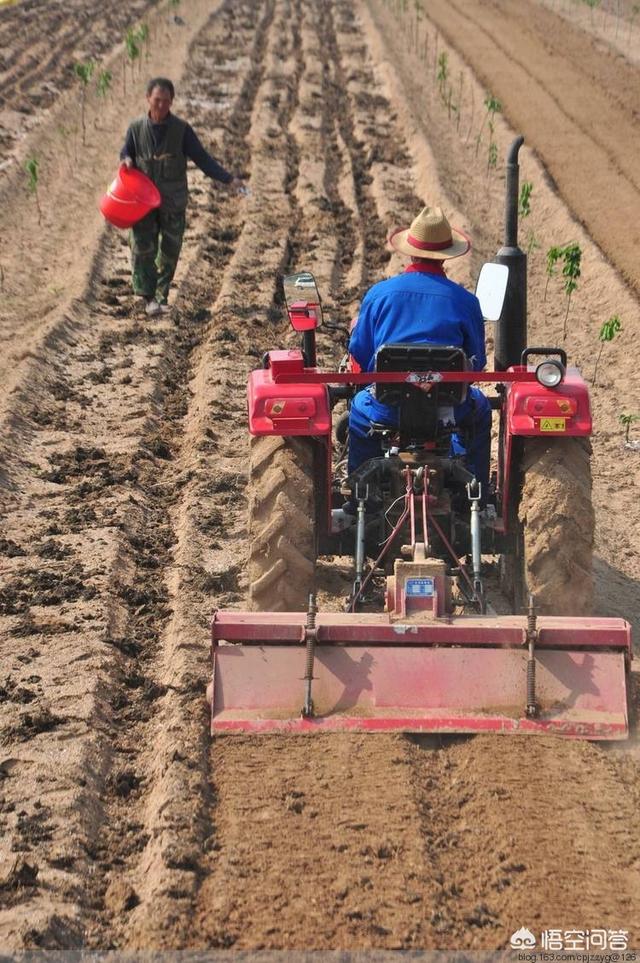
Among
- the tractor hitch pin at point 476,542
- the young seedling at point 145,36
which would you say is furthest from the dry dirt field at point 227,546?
the young seedling at point 145,36

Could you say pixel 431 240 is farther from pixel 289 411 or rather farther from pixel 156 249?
pixel 156 249

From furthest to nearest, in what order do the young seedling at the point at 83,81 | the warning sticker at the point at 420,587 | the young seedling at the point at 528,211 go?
the young seedling at the point at 83,81 → the young seedling at the point at 528,211 → the warning sticker at the point at 420,587

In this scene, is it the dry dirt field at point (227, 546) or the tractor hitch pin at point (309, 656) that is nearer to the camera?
the dry dirt field at point (227, 546)

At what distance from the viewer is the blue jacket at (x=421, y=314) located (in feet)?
19.4

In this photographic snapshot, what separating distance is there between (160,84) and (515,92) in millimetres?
9892

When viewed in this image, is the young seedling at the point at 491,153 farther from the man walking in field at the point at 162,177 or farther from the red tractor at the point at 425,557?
the red tractor at the point at 425,557

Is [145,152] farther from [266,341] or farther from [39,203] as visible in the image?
[39,203]

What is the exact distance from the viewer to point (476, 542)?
5.63 metres

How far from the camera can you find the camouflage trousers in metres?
10.9

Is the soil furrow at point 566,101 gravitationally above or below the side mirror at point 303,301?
below

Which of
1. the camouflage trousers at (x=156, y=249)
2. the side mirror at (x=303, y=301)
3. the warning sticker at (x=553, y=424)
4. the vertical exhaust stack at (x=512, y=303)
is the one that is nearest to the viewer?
the warning sticker at (x=553, y=424)

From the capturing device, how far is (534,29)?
24.1 m

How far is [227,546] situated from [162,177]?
4.63 m

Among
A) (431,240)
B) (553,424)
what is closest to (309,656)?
(553,424)
